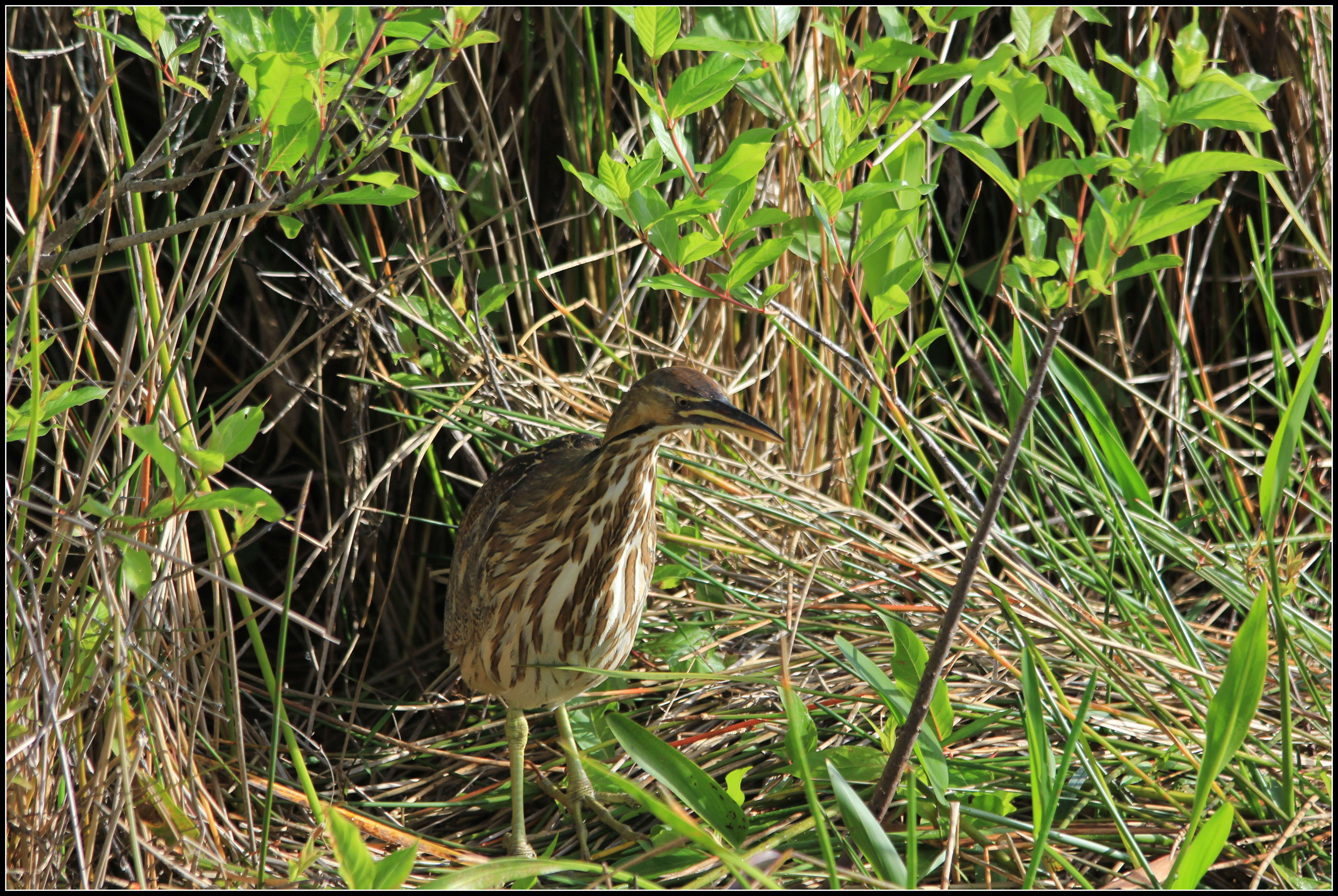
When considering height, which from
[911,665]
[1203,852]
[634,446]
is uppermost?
[634,446]

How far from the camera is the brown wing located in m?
2.22

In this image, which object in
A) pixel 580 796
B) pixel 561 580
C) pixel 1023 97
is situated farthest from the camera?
pixel 580 796

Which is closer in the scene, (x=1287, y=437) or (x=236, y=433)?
(x=236, y=433)

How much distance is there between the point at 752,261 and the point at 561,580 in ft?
2.75

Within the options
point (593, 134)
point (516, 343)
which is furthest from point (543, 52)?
point (516, 343)

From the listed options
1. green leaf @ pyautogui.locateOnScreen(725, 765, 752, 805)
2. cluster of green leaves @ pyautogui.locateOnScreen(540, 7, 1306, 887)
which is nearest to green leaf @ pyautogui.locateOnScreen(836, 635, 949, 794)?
cluster of green leaves @ pyautogui.locateOnScreen(540, 7, 1306, 887)

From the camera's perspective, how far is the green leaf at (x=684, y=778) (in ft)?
5.86

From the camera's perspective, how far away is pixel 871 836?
1.55m

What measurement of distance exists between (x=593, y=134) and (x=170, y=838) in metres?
1.73

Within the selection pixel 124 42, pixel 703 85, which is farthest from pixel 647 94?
pixel 124 42

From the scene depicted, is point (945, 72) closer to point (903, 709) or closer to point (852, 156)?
point (852, 156)

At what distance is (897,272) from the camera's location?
5.60 ft

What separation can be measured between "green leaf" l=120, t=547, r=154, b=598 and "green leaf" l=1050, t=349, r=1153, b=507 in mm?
1629

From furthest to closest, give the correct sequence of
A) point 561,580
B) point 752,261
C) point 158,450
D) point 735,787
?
point 561,580 < point 735,787 < point 752,261 < point 158,450
